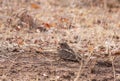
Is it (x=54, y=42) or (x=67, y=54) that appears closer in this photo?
(x=67, y=54)

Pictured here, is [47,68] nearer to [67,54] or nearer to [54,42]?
[67,54]

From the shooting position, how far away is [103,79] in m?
4.49

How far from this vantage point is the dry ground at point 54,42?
458 centimetres

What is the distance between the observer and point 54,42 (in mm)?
6004

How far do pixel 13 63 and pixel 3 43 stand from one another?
2.87ft

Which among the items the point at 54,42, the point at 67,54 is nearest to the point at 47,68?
the point at 67,54

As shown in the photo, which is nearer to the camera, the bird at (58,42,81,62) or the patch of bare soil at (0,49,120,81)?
the patch of bare soil at (0,49,120,81)

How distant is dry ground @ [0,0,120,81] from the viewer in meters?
4.58

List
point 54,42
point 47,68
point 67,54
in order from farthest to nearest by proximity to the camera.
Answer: point 54,42, point 67,54, point 47,68

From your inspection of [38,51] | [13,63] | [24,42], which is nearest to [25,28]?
[24,42]

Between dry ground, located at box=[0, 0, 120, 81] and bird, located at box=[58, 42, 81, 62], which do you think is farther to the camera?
bird, located at box=[58, 42, 81, 62]

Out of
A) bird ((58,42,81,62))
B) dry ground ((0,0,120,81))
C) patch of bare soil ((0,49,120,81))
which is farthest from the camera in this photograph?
bird ((58,42,81,62))

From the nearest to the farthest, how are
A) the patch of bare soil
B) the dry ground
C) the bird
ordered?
the patch of bare soil → the dry ground → the bird

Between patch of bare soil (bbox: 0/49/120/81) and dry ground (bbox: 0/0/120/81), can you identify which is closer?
patch of bare soil (bbox: 0/49/120/81)
